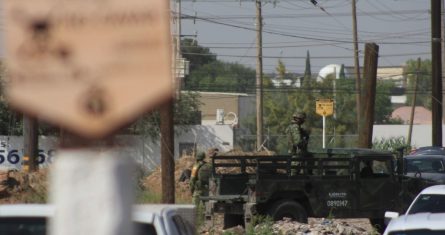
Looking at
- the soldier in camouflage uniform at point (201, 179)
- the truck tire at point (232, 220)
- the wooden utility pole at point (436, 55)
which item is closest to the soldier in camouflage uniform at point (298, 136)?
the truck tire at point (232, 220)

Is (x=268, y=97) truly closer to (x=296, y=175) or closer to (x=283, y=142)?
(x=283, y=142)

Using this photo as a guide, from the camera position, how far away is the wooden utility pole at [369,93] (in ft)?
98.5

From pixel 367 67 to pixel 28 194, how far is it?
12.8 m

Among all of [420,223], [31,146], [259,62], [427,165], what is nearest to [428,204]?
[420,223]

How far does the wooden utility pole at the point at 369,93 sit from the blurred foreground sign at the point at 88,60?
27623 millimetres

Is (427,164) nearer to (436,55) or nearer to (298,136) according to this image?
(298,136)

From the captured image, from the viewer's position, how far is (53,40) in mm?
2705

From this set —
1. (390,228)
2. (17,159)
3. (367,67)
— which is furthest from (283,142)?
(390,228)

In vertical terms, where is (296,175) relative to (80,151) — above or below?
below

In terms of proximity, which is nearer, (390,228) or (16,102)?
(16,102)

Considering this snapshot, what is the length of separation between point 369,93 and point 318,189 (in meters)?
12.2

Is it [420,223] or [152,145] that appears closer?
[420,223]

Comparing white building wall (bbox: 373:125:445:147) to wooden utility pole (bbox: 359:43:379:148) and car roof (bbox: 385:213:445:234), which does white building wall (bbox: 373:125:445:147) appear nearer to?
A: wooden utility pole (bbox: 359:43:379:148)

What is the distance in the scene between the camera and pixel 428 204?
13914 millimetres
